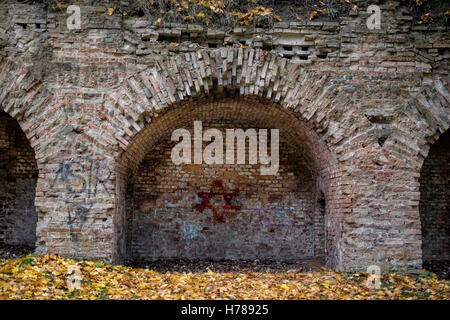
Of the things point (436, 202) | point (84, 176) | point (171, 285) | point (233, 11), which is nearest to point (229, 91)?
point (233, 11)

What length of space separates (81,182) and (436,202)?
7.26 metres

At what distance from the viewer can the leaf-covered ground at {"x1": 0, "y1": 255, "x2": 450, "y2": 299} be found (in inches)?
175

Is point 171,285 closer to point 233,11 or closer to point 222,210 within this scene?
point 222,210

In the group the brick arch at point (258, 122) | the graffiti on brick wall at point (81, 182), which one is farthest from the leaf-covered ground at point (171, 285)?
the brick arch at point (258, 122)

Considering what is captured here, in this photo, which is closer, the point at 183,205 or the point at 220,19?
the point at 220,19

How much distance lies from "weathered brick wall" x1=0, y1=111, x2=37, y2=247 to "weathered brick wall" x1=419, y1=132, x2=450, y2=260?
8.50 metres

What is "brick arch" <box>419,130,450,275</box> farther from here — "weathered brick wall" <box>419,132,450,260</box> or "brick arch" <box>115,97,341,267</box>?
"brick arch" <box>115,97,341,267</box>

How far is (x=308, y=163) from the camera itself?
786 cm

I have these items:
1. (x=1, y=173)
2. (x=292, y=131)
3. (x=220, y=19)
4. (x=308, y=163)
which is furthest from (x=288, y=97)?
(x=1, y=173)

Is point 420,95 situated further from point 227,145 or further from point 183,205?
point 183,205

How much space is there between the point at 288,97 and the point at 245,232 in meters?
3.31

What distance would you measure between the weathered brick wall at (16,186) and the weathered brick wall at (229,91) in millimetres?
2606

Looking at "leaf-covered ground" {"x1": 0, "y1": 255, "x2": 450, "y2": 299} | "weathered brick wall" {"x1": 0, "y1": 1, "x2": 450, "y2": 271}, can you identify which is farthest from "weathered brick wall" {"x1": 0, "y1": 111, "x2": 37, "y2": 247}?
"leaf-covered ground" {"x1": 0, "y1": 255, "x2": 450, "y2": 299}

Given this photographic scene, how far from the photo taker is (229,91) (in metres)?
6.29
